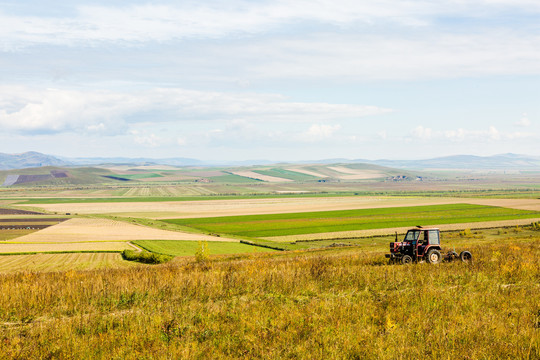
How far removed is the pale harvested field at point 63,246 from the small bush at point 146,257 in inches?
302

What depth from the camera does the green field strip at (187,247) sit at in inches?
2200

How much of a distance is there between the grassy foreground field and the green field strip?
38.4 meters

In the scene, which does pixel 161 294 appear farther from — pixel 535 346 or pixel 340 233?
pixel 340 233

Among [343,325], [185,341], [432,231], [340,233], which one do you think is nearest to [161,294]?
[185,341]

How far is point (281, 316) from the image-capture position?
11719mm

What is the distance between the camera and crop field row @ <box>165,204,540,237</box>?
3241 inches

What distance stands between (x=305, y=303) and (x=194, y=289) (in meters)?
4.39

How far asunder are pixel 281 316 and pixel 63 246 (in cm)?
5918

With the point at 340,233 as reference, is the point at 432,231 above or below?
above

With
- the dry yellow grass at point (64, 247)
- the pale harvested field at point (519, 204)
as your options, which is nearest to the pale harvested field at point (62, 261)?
the dry yellow grass at point (64, 247)

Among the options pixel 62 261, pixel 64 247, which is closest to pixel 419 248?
pixel 62 261

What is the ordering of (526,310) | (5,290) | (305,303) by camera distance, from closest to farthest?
(526,310) < (305,303) < (5,290)

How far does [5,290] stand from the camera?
14.9 m

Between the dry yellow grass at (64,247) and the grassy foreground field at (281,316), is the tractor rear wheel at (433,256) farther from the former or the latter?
the dry yellow grass at (64,247)
